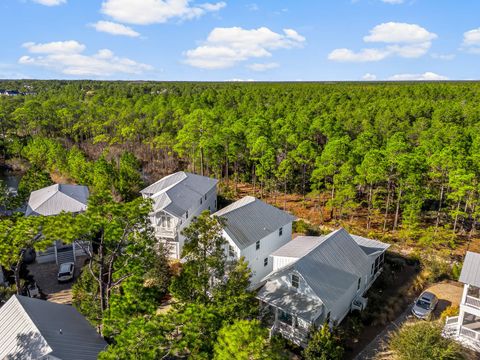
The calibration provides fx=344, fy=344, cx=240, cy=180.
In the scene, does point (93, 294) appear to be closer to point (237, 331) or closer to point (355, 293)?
point (237, 331)

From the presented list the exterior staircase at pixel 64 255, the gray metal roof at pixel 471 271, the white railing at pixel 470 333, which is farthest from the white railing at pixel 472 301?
the exterior staircase at pixel 64 255

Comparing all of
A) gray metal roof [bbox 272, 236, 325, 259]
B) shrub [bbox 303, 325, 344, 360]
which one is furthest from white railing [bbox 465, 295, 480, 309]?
gray metal roof [bbox 272, 236, 325, 259]

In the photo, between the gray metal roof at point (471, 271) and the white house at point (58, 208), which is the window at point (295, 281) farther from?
the white house at point (58, 208)

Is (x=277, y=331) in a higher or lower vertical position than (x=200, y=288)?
lower

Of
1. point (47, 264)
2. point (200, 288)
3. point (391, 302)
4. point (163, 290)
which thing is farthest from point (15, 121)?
point (391, 302)

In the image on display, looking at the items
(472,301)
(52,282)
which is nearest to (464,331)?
(472,301)

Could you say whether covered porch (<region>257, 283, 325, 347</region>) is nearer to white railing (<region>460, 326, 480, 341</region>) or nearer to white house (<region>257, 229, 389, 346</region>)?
white house (<region>257, 229, 389, 346</region>)
